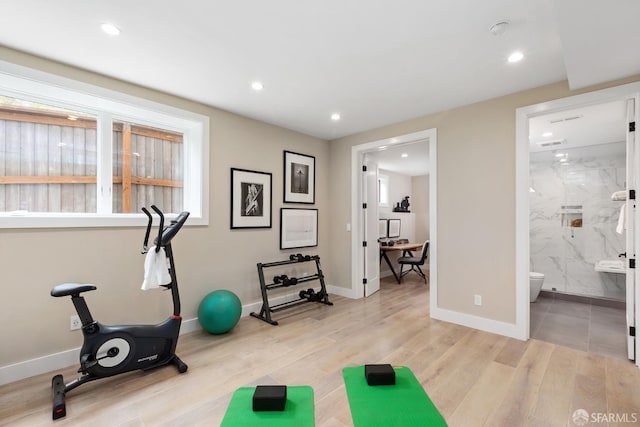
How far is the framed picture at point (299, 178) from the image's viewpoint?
432cm

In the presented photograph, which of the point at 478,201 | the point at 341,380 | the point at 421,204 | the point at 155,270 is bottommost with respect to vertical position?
the point at 341,380

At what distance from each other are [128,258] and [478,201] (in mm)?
3732

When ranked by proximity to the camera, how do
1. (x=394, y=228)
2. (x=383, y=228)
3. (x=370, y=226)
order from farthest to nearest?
(x=394, y=228)
(x=383, y=228)
(x=370, y=226)

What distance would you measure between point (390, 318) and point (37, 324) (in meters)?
3.46

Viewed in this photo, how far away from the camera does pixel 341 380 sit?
227cm

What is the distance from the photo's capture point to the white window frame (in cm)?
239

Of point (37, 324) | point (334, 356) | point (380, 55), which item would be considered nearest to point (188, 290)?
point (37, 324)

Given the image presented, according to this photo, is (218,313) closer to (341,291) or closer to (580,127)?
(341,291)

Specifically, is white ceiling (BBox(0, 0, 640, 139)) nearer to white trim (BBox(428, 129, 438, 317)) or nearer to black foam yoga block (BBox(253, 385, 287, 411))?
white trim (BBox(428, 129, 438, 317))

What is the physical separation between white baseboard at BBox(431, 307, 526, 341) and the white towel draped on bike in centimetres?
307

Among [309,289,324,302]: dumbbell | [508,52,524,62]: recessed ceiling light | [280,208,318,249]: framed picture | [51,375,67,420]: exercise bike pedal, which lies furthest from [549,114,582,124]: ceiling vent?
[51,375,67,420]: exercise bike pedal

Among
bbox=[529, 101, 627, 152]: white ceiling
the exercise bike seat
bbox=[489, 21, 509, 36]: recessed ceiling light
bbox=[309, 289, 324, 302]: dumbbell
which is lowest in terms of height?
bbox=[309, 289, 324, 302]: dumbbell

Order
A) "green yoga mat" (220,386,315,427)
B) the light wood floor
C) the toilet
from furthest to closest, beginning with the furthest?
the toilet < the light wood floor < "green yoga mat" (220,386,315,427)

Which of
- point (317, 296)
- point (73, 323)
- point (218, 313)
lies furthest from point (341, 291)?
point (73, 323)
